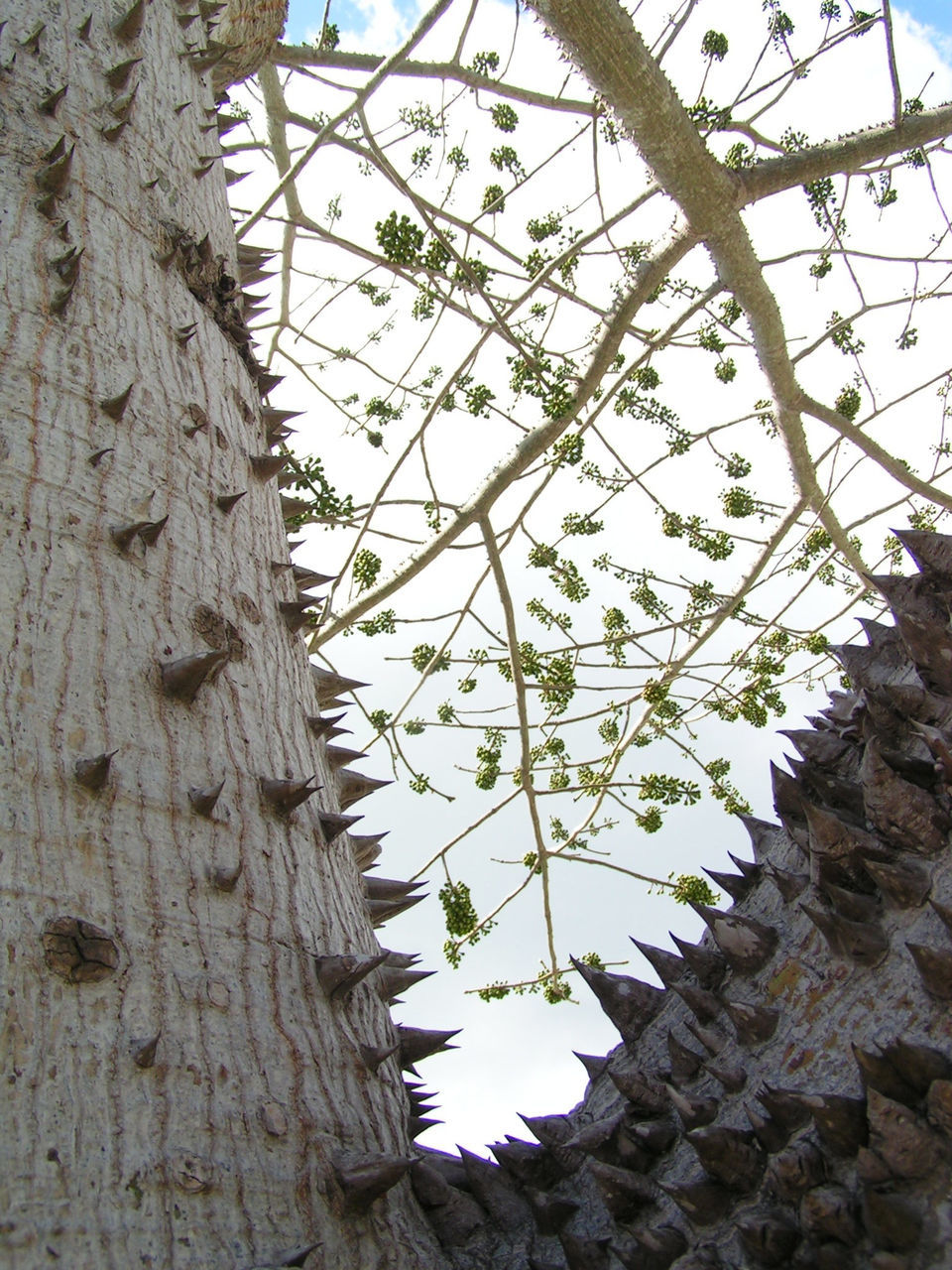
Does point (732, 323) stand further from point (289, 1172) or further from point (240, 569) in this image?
point (289, 1172)

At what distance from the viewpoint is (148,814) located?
4.06ft

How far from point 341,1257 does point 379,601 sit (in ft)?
10.6

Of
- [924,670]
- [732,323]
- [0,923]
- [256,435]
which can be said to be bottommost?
[0,923]

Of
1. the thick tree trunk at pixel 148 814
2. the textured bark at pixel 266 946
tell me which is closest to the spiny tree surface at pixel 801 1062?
the textured bark at pixel 266 946

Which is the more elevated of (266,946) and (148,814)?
(148,814)

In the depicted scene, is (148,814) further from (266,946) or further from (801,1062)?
(801,1062)

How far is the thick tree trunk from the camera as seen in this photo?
1.00 metres

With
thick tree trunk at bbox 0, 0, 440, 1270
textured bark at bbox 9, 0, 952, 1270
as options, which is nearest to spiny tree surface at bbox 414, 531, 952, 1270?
textured bark at bbox 9, 0, 952, 1270

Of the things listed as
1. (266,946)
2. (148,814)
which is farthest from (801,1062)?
(148,814)

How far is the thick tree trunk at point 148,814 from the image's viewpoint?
3.27 ft

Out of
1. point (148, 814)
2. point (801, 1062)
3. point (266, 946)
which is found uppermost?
point (148, 814)

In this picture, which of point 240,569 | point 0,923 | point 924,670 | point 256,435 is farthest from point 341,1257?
point 256,435

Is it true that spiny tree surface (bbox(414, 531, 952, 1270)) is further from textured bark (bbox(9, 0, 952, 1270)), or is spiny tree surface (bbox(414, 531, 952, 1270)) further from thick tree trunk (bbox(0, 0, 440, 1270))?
thick tree trunk (bbox(0, 0, 440, 1270))

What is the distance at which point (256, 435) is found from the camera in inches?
81.5
